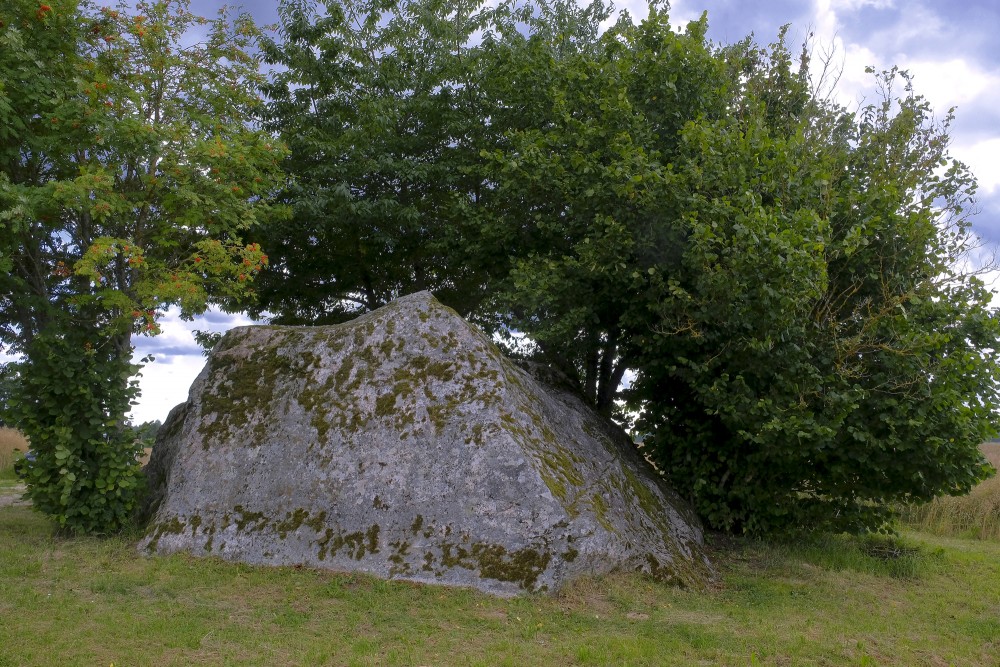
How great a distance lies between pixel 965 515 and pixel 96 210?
1631 cm

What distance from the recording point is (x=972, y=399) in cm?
959

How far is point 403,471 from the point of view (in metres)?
8.33

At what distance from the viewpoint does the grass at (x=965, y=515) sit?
1417cm

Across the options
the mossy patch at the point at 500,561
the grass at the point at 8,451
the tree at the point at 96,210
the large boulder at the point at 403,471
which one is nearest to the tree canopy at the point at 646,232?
the tree at the point at 96,210

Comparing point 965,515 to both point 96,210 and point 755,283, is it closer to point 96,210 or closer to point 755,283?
point 755,283

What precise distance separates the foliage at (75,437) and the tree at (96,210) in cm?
2

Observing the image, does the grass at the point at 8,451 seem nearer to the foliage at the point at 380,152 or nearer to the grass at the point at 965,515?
the foliage at the point at 380,152

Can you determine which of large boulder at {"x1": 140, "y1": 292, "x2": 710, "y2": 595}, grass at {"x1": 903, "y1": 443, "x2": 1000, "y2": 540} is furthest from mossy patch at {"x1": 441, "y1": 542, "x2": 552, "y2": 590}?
grass at {"x1": 903, "y1": 443, "x2": 1000, "y2": 540}

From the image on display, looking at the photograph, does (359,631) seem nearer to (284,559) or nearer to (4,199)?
(284,559)

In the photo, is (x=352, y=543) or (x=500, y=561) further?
(x=352, y=543)

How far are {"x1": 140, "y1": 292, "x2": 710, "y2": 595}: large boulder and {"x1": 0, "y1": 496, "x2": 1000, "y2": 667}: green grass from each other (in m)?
0.34

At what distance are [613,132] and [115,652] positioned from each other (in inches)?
362

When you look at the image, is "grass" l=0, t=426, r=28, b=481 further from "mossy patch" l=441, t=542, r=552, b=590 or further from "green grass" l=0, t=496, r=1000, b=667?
"mossy patch" l=441, t=542, r=552, b=590

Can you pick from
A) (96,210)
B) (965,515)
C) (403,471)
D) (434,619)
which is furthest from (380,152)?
(965,515)
